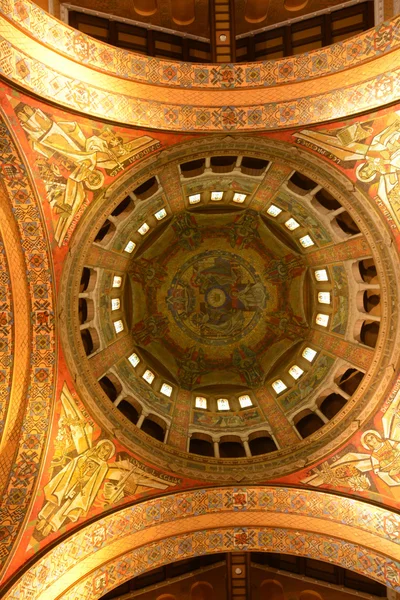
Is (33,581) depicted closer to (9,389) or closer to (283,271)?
(9,389)

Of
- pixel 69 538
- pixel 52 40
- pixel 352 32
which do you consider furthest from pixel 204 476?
pixel 352 32

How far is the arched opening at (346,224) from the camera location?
15555mm

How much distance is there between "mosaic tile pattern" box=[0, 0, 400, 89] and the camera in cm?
1179

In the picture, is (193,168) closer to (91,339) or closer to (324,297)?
(91,339)

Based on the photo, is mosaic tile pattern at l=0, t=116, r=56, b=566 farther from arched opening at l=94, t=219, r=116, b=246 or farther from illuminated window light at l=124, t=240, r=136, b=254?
illuminated window light at l=124, t=240, r=136, b=254

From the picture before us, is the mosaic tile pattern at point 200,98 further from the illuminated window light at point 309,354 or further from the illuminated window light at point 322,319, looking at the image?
the illuminated window light at point 309,354

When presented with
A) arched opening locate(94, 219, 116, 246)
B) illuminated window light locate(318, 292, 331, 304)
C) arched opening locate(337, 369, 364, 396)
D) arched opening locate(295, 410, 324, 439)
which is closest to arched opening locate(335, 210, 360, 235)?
illuminated window light locate(318, 292, 331, 304)

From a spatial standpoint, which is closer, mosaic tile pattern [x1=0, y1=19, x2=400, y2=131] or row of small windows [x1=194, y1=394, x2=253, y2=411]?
mosaic tile pattern [x1=0, y1=19, x2=400, y2=131]

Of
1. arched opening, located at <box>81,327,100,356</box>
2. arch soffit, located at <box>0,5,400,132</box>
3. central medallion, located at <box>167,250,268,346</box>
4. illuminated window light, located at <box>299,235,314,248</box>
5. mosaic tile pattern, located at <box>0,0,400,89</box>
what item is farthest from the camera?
central medallion, located at <box>167,250,268,346</box>

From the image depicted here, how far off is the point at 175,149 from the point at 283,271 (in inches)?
290

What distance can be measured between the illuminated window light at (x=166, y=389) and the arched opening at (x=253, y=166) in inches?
305

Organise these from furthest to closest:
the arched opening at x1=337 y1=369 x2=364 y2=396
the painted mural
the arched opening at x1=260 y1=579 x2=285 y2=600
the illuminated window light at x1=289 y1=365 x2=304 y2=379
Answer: the illuminated window light at x1=289 y1=365 x2=304 y2=379 < the arched opening at x1=260 y1=579 x2=285 y2=600 < the arched opening at x1=337 y1=369 x2=364 y2=396 < the painted mural

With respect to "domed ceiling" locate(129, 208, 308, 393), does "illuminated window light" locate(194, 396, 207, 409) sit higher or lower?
lower

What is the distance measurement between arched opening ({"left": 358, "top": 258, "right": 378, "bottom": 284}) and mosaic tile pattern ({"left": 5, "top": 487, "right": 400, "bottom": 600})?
630 centimetres
